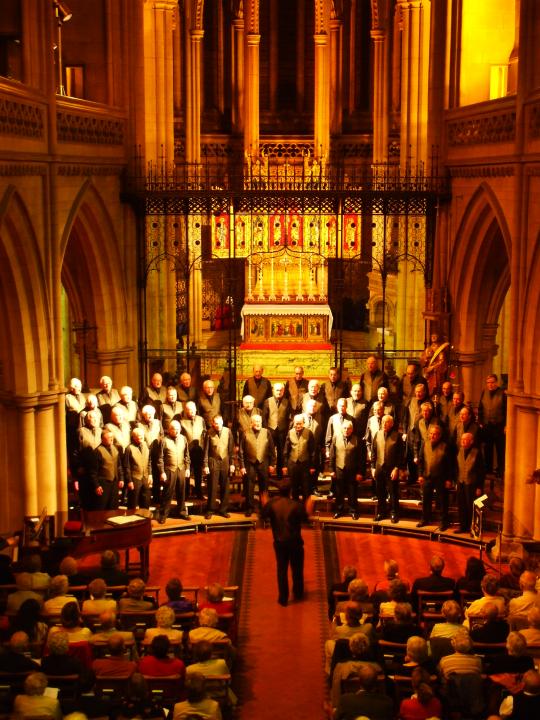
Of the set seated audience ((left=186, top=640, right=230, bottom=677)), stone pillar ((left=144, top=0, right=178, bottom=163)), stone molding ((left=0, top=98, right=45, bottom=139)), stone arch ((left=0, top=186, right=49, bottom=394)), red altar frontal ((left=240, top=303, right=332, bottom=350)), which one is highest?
stone pillar ((left=144, top=0, right=178, bottom=163))

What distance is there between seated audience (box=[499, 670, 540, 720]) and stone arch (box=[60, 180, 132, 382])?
10.2 metres

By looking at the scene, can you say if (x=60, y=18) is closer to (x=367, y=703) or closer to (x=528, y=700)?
(x=367, y=703)

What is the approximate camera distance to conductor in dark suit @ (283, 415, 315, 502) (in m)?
14.5

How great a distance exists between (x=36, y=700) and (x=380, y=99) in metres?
17.4

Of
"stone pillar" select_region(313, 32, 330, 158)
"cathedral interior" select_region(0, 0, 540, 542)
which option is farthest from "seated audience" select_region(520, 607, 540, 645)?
"stone pillar" select_region(313, 32, 330, 158)

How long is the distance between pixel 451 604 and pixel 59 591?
10.2ft

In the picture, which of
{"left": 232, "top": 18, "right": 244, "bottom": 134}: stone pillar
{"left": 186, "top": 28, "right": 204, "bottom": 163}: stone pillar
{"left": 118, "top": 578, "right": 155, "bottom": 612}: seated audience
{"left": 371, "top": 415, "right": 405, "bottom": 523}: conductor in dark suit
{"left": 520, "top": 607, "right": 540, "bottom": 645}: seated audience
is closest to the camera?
{"left": 520, "top": 607, "right": 540, "bottom": 645}: seated audience

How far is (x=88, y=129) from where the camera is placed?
51.7 feet

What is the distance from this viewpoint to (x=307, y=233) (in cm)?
2225

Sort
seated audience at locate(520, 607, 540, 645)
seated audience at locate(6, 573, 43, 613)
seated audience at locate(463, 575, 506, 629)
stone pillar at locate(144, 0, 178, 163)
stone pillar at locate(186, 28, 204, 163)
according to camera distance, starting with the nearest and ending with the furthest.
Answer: seated audience at locate(520, 607, 540, 645) < seated audience at locate(463, 575, 506, 629) < seated audience at locate(6, 573, 43, 613) < stone pillar at locate(144, 0, 178, 163) < stone pillar at locate(186, 28, 204, 163)

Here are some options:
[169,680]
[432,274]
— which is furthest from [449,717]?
[432,274]

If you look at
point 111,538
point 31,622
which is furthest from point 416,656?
point 111,538

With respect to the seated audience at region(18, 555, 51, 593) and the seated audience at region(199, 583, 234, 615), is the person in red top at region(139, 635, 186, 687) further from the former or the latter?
the seated audience at region(18, 555, 51, 593)

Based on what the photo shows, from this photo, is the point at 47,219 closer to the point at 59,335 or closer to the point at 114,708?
the point at 59,335
